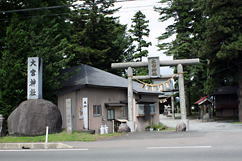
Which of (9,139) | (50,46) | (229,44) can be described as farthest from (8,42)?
(229,44)

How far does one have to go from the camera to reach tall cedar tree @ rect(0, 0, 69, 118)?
1730cm

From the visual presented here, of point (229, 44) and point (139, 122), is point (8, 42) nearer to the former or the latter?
point (139, 122)

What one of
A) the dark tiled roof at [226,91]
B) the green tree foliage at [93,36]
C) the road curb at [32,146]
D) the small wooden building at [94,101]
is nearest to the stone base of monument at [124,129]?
the small wooden building at [94,101]

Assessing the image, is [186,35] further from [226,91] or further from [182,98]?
[182,98]

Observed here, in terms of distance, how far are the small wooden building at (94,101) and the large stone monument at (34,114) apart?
1.29m

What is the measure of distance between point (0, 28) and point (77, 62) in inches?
605

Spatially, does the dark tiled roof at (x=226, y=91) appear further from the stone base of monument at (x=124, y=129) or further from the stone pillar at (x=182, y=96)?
the stone base of monument at (x=124, y=129)

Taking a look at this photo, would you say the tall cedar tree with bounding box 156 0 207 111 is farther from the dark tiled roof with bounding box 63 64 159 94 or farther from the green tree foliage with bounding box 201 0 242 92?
the dark tiled roof with bounding box 63 64 159 94

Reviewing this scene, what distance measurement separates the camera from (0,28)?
2008 cm

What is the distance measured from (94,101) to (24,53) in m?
6.17

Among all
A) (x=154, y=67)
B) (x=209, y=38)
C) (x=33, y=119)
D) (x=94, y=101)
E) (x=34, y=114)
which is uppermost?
(x=209, y=38)

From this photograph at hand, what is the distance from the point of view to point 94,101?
20.5 meters

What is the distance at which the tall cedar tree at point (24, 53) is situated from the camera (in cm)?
1730

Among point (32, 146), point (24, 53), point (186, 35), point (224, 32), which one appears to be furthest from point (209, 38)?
point (32, 146)
